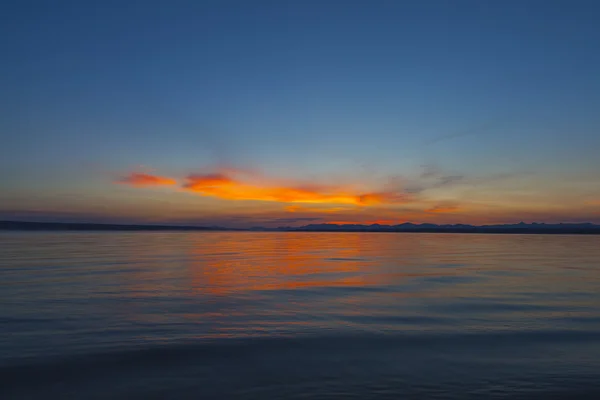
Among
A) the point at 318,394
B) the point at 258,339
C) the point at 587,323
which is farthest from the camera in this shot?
the point at 587,323

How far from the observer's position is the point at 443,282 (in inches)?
798

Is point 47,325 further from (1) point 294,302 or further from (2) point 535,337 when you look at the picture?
(2) point 535,337

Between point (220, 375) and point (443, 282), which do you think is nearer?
point (220, 375)

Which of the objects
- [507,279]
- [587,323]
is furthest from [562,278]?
[587,323]

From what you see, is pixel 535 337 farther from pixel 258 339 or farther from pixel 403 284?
pixel 403 284

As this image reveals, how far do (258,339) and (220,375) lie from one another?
8.21 feet

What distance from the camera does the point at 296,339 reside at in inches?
419

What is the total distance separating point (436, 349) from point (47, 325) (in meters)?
10.0

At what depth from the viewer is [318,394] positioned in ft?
23.9

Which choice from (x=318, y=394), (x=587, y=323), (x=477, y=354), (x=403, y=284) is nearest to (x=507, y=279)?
(x=403, y=284)

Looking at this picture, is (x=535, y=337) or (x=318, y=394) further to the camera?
(x=535, y=337)

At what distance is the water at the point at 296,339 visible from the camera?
7.66 m

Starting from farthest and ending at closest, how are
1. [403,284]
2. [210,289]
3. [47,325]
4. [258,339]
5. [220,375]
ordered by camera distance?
[403,284]
[210,289]
[47,325]
[258,339]
[220,375]

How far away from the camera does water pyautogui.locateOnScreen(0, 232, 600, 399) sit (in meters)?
7.66
